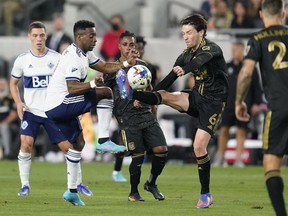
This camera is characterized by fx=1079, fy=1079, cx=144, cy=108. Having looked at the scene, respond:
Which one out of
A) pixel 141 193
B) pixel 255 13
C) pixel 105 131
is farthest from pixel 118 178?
pixel 255 13

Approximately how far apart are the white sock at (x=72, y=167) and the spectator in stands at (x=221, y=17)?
48.3 ft

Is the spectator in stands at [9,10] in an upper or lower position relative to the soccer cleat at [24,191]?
upper

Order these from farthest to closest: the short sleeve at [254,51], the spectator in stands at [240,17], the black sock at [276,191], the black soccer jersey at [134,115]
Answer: the spectator in stands at [240,17], the black soccer jersey at [134,115], the short sleeve at [254,51], the black sock at [276,191]

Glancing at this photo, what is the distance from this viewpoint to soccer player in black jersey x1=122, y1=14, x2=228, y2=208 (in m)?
13.9

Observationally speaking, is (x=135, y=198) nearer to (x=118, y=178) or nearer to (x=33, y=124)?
(x=33, y=124)

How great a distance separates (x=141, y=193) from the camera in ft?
54.2

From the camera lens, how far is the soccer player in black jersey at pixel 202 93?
1393cm

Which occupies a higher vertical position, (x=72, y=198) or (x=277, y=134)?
(x=277, y=134)

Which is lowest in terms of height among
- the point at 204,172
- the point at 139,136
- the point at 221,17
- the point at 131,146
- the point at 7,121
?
the point at 7,121

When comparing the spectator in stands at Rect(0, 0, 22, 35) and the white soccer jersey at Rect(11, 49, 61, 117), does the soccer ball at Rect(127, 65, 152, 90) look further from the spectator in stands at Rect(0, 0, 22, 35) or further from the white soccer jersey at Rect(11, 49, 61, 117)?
the spectator in stands at Rect(0, 0, 22, 35)

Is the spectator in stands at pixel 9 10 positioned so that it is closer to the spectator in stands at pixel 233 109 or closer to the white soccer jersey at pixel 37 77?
the spectator in stands at pixel 233 109

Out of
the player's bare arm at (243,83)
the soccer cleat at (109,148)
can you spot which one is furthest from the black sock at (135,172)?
the player's bare arm at (243,83)

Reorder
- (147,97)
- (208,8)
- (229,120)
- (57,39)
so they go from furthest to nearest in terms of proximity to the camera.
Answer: (208,8) → (57,39) → (229,120) → (147,97)

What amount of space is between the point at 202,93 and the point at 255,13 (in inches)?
550
